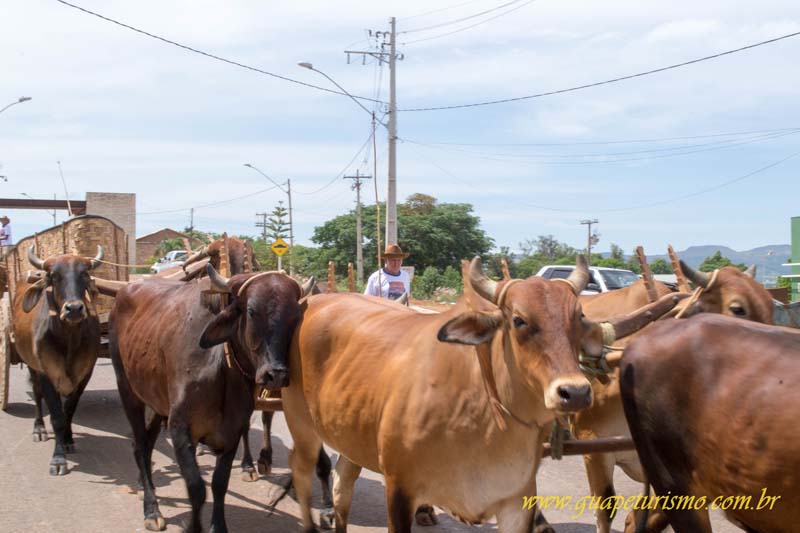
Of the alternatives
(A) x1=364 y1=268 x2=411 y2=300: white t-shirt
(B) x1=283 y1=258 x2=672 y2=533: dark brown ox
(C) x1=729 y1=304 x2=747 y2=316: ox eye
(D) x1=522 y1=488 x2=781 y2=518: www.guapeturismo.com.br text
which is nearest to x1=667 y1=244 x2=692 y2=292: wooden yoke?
(C) x1=729 y1=304 x2=747 y2=316: ox eye

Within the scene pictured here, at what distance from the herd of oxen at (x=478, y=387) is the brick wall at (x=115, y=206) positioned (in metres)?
10.5

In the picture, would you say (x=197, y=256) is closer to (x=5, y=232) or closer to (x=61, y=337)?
(x=61, y=337)

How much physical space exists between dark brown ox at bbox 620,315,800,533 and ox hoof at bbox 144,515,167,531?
147 inches

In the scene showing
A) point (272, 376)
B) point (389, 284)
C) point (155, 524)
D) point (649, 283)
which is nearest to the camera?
point (272, 376)

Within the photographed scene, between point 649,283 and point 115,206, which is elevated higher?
point 115,206

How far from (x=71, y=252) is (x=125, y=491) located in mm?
3782

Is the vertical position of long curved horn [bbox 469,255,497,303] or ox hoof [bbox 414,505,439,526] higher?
long curved horn [bbox 469,255,497,303]

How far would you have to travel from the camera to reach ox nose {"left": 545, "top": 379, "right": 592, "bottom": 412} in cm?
342

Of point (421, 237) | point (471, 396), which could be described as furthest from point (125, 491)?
point (421, 237)

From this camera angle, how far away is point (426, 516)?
6133 mm

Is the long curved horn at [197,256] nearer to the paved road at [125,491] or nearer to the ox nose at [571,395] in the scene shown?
the paved road at [125,491]

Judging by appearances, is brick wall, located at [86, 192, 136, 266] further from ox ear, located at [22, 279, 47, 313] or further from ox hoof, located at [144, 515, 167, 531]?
ox hoof, located at [144, 515, 167, 531]

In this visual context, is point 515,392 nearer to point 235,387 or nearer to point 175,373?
point 235,387

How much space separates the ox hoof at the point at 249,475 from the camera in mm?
7529
